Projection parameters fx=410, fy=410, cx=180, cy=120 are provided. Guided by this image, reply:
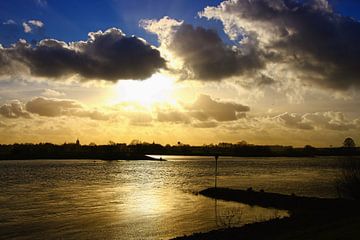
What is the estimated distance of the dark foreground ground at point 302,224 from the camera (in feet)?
74.1

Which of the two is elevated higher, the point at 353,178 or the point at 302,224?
the point at 353,178

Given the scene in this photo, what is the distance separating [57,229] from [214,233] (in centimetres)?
1336

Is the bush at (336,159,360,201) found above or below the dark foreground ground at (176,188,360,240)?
above

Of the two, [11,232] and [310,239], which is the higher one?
[310,239]

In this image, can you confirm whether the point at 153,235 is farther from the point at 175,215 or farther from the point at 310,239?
the point at 310,239

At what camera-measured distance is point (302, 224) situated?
2864cm

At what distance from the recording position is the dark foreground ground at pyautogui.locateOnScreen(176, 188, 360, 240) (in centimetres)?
2257

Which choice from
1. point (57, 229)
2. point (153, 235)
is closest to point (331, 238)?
point (153, 235)

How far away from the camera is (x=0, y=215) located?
129 ft

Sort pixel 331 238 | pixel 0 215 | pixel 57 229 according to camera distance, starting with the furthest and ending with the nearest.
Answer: pixel 0 215, pixel 57 229, pixel 331 238

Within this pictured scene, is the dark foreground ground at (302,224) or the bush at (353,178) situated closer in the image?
the dark foreground ground at (302,224)

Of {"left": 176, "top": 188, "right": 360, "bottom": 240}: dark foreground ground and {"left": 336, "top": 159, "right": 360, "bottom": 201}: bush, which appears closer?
{"left": 176, "top": 188, "right": 360, "bottom": 240}: dark foreground ground

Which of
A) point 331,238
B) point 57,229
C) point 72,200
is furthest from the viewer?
point 72,200

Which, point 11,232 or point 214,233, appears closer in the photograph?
point 214,233
